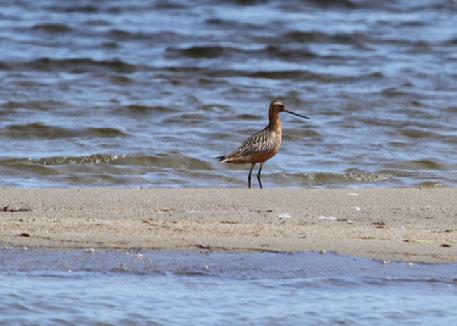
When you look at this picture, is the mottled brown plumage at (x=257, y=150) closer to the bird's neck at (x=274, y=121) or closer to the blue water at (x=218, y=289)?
the bird's neck at (x=274, y=121)

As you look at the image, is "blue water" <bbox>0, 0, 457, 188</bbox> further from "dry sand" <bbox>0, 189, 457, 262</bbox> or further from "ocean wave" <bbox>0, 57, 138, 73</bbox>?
"dry sand" <bbox>0, 189, 457, 262</bbox>

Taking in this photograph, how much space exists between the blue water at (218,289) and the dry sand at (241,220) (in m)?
0.19

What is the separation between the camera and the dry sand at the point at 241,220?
25.2 feet

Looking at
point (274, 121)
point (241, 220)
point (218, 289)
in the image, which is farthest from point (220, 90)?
point (218, 289)

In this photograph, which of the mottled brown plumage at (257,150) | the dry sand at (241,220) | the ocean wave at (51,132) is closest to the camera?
the dry sand at (241,220)

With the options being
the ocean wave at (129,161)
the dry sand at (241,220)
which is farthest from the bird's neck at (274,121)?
the dry sand at (241,220)

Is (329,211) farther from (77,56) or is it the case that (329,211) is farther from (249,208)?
(77,56)

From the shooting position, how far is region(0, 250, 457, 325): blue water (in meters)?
6.73

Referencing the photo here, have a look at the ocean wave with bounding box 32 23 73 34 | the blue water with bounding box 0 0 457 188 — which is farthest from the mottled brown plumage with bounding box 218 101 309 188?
the ocean wave with bounding box 32 23 73 34

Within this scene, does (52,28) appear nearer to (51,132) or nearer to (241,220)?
(51,132)

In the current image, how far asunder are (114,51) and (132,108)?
17.9ft

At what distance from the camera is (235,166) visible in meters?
12.2

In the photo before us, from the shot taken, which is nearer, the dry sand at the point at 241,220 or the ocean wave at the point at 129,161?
the dry sand at the point at 241,220

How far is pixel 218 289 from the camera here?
23.0 ft
